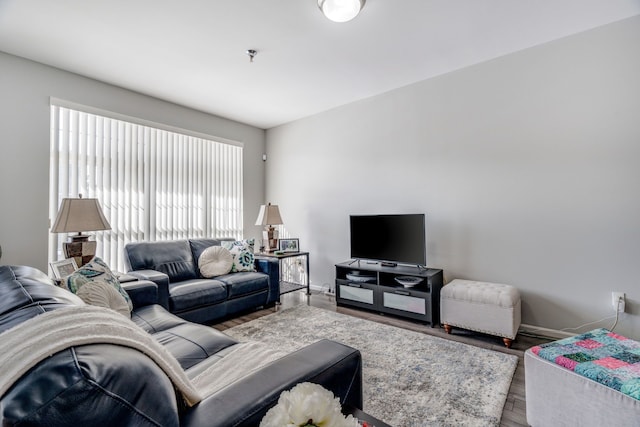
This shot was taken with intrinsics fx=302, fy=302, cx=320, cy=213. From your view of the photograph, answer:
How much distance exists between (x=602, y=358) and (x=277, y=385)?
1.66 metres

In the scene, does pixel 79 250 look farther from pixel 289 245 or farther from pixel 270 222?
pixel 289 245

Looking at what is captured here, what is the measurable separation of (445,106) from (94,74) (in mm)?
3807

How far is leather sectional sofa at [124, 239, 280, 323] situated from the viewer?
9.32ft

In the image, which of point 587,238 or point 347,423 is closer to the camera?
point 347,423

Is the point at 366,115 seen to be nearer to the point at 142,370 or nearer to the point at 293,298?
the point at 293,298

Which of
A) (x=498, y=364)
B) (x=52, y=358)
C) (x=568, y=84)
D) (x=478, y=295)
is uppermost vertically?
(x=568, y=84)

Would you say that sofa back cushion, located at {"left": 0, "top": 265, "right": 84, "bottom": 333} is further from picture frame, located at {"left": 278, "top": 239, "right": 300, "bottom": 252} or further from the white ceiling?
picture frame, located at {"left": 278, "top": 239, "right": 300, "bottom": 252}

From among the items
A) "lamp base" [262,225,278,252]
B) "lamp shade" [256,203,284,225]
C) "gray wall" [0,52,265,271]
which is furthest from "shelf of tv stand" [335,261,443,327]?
"gray wall" [0,52,265,271]

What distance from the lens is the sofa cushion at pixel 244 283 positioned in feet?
10.7

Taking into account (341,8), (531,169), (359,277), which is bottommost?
(359,277)

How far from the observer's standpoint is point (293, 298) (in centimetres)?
416

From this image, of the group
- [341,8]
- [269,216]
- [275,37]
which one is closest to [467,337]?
→ [269,216]

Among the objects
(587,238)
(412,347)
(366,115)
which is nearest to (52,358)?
(412,347)

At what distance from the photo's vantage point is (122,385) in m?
0.62
